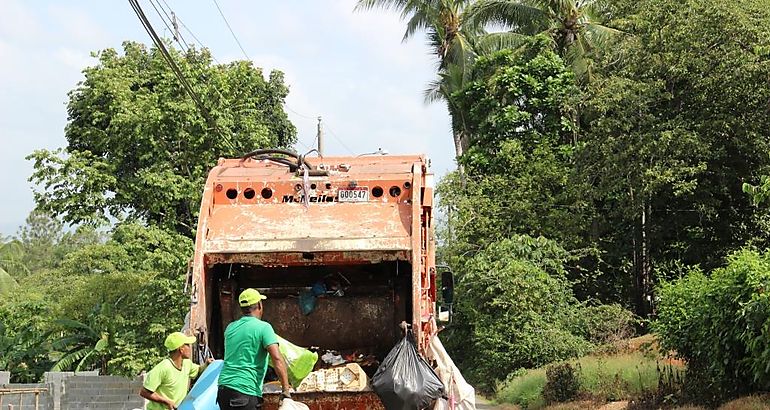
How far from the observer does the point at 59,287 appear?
34.5 metres

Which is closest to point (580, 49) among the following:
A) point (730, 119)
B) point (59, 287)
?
point (730, 119)

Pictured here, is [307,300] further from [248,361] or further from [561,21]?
[561,21]

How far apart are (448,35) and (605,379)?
18.9 metres

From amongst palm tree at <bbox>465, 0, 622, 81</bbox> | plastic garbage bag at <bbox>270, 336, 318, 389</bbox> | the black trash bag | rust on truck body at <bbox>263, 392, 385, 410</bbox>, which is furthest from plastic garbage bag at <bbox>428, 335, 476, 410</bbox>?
palm tree at <bbox>465, 0, 622, 81</bbox>

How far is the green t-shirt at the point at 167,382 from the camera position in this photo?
25.0 ft

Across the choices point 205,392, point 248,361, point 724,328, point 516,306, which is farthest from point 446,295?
point 516,306

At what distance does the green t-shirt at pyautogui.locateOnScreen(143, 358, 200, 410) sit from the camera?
7.62 meters

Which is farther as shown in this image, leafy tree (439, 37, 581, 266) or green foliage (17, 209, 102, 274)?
green foliage (17, 209, 102, 274)

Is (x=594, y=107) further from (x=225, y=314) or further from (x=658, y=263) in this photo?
(x=225, y=314)

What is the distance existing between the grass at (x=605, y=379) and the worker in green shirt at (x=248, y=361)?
9.80 meters

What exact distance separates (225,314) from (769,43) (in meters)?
14.7

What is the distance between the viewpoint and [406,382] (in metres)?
8.00

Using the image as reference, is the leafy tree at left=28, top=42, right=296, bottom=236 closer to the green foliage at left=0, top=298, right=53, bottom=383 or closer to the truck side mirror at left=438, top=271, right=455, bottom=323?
the green foliage at left=0, top=298, right=53, bottom=383

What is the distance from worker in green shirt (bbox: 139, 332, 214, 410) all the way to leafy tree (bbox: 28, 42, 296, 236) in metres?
14.6
